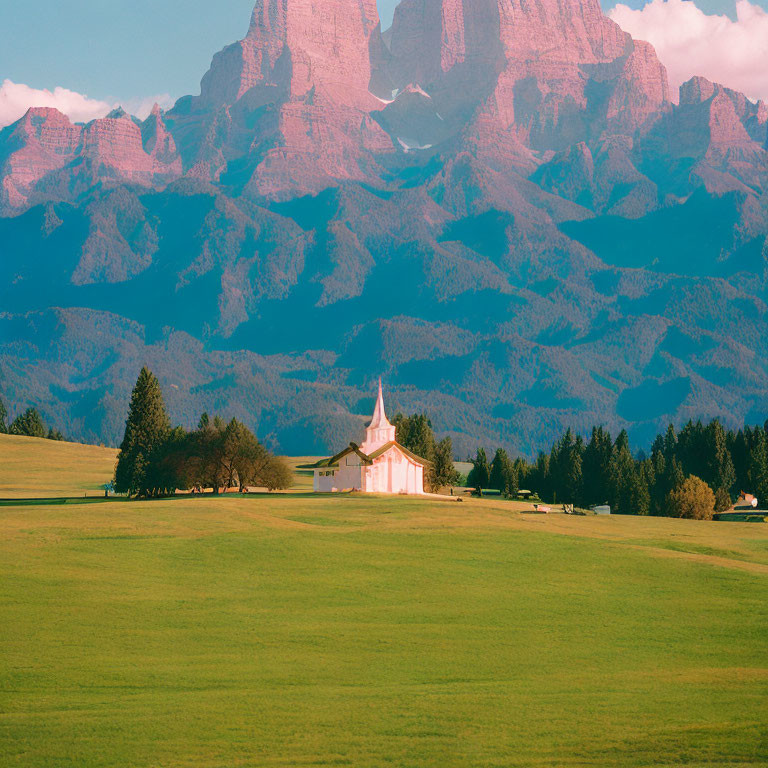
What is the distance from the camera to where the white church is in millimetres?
107375

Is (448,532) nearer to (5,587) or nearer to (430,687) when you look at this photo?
(5,587)

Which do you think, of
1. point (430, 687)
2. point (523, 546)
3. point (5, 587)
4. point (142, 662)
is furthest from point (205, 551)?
point (430, 687)

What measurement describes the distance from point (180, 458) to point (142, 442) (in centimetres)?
435

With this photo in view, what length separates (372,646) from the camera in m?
41.6

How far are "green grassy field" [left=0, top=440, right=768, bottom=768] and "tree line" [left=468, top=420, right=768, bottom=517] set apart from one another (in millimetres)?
75974

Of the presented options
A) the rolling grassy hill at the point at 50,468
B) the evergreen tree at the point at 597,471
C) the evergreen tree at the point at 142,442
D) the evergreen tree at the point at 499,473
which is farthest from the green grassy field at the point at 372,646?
the evergreen tree at the point at 499,473

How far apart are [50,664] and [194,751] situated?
9.35 meters

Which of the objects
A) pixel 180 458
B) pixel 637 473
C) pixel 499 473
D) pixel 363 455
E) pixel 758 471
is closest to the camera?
pixel 180 458

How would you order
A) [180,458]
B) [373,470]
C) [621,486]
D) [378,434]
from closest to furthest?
1. [180,458]
2. [373,470]
3. [378,434]
4. [621,486]

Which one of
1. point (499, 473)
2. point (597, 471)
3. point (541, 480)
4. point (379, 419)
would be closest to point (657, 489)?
point (597, 471)

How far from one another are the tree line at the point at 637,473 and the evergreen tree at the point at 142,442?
45.6 metres

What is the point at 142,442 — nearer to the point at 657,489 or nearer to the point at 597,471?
the point at 597,471

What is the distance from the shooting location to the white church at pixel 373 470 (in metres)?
107

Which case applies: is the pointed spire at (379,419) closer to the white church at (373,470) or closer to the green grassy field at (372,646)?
the white church at (373,470)
